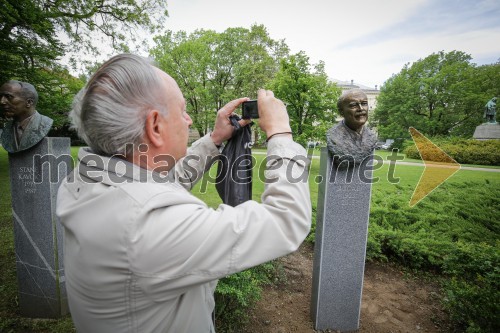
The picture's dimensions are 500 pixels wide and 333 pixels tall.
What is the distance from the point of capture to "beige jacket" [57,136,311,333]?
→ 87 cm

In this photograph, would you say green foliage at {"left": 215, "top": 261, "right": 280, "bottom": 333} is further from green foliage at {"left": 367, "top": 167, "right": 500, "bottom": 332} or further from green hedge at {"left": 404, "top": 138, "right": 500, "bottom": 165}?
green hedge at {"left": 404, "top": 138, "right": 500, "bottom": 165}

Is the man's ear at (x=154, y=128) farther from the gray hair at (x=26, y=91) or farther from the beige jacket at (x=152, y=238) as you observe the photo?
the gray hair at (x=26, y=91)

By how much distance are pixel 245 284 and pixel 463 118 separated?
36.1 meters

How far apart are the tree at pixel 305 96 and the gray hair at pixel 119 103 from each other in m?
11.3

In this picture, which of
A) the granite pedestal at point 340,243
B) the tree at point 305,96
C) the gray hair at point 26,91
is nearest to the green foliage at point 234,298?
the granite pedestal at point 340,243

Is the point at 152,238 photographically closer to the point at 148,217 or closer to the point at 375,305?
the point at 148,217

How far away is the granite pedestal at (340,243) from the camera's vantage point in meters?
3.41

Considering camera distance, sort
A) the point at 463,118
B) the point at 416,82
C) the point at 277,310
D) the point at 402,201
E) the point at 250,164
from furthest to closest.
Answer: the point at 416,82 → the point at 463,118 → the point at 402,201 → the point at 277,310 → the point at 250,164

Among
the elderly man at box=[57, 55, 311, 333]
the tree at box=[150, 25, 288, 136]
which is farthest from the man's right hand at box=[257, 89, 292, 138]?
the tree at box=[150, 25, 288, 136]

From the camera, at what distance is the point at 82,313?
1058mm

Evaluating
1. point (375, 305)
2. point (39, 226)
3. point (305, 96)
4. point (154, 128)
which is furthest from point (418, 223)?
point (305, 96)

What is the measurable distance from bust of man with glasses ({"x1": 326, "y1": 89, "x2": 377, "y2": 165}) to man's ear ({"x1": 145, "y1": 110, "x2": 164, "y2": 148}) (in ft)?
8.62

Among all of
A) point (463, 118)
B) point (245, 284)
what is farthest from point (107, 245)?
point (463, 118)

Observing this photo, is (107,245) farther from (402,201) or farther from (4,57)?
(4,57)
